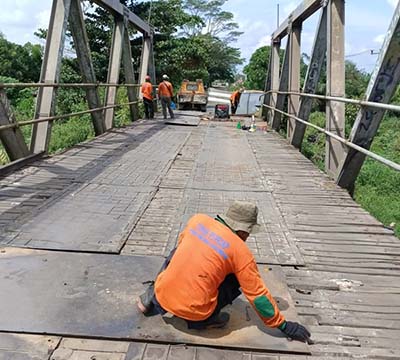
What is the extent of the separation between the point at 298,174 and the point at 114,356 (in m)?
4.91

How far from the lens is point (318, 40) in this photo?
27.8 ft

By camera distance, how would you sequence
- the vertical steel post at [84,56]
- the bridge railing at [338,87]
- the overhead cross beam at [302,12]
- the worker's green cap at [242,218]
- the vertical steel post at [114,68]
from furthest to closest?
the vertical steel post at [114,68] → the overhead cross beam at [302,12] → the vertical steel post at [84,56] → the bridge railing at [338,87] → the worker's green cap at [242,218]

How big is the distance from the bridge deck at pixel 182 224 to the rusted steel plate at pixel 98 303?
30 mm

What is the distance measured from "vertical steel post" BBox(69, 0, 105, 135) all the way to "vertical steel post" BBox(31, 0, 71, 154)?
0.76 m

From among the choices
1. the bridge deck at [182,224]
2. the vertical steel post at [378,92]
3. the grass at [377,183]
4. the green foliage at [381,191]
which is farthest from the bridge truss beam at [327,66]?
the green foliage at [381,191]

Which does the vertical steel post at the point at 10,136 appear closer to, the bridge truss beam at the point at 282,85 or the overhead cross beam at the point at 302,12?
the overhead cross beam at the point at 302,12

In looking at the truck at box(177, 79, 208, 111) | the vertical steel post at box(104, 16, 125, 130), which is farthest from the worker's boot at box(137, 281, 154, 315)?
the truck at box(177, 79, 208, 111)

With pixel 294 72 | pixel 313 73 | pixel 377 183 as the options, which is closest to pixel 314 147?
pixel 377 183

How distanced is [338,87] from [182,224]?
153 inches

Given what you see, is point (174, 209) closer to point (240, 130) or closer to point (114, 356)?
point (114, 356)

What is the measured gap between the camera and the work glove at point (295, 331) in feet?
8.29

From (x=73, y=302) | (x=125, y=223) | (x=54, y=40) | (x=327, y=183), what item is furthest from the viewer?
(x=54, y=40)

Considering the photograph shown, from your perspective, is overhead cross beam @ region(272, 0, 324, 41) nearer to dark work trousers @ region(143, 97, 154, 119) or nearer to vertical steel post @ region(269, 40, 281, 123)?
vertical steel post @ region(269, 40, 281, 123)

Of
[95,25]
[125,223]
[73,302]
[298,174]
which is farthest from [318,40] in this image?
[95,25]
